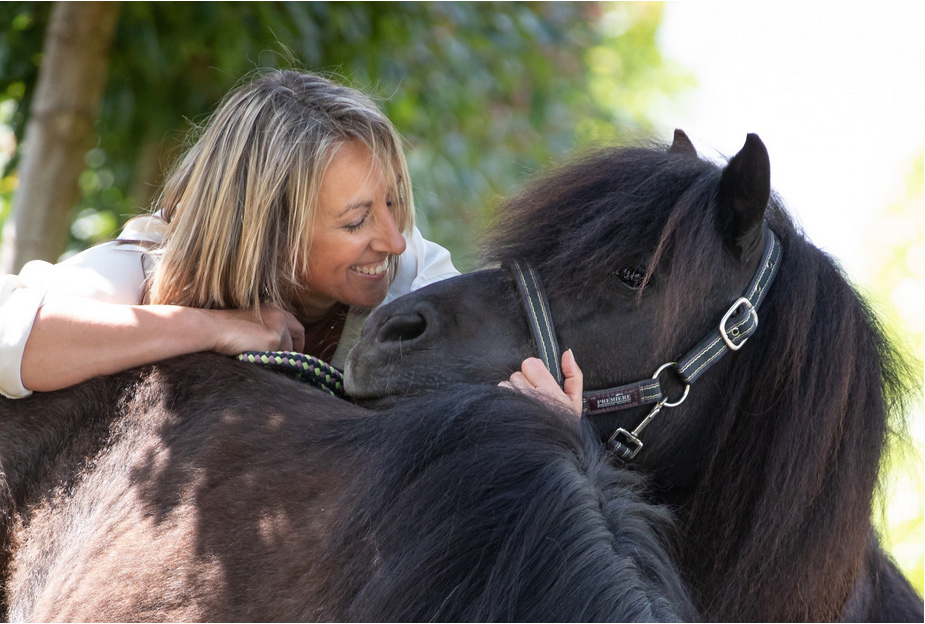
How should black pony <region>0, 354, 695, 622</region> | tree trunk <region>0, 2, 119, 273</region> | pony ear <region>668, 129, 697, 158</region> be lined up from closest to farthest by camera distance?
black pony <region>0, 354, 695, 622</region> → pony ear <region>668, 129, 697, 158</region> → tree trunk <region>0, 2, 119, 273</region>

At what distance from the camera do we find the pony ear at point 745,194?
1.80 m

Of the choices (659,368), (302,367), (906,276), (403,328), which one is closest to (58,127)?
(302,367)

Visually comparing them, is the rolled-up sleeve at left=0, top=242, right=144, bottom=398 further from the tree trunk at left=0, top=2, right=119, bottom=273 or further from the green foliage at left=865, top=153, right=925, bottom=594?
the green foliage at left=865, top=153, right=925, bottom=594

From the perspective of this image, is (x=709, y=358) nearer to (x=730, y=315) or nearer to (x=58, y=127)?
(x=730, y=315)

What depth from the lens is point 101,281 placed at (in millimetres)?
2043

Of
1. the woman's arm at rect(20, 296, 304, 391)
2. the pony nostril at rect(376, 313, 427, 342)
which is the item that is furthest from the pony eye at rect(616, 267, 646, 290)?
the woman's arm at rect(20, 296, 304, 391)

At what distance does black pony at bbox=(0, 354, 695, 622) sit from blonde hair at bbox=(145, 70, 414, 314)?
281 mm

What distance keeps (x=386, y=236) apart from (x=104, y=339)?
76 centimetres

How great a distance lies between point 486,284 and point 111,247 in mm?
976

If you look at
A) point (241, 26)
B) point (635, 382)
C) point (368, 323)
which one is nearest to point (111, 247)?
point (368, 323)

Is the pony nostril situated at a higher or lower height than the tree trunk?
lower

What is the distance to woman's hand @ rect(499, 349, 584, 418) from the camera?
1709 millimetres

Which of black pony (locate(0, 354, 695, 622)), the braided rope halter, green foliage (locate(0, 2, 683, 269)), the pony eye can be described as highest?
green foliage (locate(0, 2, 683, 269))

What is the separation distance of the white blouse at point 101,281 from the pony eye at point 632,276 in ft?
2.06
